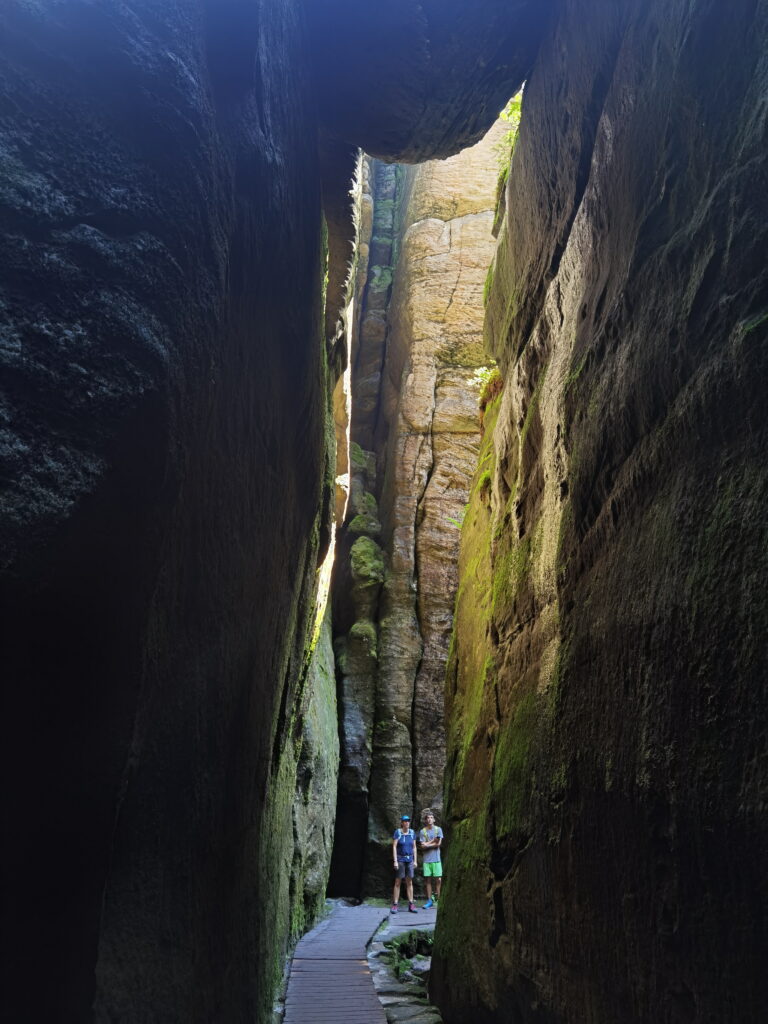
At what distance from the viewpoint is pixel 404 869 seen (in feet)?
45.6

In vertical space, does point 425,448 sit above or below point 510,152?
above

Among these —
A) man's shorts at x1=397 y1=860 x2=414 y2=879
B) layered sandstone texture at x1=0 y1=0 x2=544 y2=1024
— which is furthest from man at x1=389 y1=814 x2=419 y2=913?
layered sandstone texture at x1=0 y1=0 x2=544 y2=1024

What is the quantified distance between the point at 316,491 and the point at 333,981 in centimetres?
473

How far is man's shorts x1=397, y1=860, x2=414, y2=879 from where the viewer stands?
13795 mm

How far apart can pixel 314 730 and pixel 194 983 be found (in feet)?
30.9

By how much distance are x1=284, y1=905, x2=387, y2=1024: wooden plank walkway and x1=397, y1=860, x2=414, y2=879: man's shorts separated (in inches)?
102

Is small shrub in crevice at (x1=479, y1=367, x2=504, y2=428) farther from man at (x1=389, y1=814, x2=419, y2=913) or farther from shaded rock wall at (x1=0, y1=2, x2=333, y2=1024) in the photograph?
man at (x1=389, y1=814, x2=419, y2=913)

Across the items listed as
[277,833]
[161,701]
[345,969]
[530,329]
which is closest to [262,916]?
[277,833]

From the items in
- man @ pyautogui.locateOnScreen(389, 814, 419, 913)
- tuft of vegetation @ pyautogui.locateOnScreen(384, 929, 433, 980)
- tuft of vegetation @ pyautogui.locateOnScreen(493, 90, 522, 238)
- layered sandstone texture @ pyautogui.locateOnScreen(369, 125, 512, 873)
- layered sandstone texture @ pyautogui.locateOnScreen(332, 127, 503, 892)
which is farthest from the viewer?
layered sandstone texture @ pyautogui.locateOnScreen(369, 125, 512, 873)

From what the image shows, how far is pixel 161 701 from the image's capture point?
2.91 metres

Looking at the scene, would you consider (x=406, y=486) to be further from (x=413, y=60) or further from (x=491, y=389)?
(x=413, y=60)

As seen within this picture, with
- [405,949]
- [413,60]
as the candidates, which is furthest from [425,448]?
[413,60]

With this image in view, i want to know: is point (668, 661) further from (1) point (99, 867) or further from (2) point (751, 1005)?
(1) point (99, 867)

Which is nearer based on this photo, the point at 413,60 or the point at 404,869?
the point at 413,60
